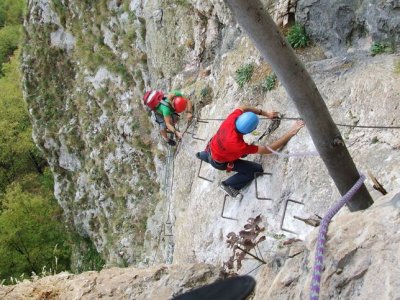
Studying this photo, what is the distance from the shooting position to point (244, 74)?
10820mm

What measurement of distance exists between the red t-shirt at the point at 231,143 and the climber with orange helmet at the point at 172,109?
4514mm

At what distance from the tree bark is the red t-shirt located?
3.03 metres

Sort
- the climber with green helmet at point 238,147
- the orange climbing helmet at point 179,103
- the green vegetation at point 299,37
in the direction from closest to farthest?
the climber with green helmet at point 238,147, the green vegetation at point 299,37, the orange climbing helmet at point 179,103

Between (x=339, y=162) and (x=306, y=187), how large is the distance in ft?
9.47

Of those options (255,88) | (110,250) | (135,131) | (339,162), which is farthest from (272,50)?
(110,250)

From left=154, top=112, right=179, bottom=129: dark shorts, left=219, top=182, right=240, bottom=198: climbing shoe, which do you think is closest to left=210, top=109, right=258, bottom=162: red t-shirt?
left=219, top=182, right=240, bottom=198: climbing shoe

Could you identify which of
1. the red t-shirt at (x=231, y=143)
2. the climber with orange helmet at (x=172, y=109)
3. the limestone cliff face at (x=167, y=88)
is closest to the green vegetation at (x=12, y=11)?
the limestone cliff face at (x=167, y=88)

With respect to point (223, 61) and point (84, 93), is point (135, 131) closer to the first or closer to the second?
point (84, 93)

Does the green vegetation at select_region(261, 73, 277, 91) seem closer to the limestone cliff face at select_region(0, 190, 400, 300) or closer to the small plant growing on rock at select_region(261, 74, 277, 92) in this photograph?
the small plant growing on rock at select_region(261, 74, 277, 92)

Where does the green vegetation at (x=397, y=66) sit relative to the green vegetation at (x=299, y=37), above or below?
below

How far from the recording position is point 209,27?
13430 mm

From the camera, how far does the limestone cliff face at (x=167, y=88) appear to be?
313 inches

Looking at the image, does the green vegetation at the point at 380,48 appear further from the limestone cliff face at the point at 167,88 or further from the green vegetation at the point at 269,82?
the green vegetation at the point at 269,82

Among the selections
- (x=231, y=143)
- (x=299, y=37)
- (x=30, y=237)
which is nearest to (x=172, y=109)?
(x=299, y=37)
